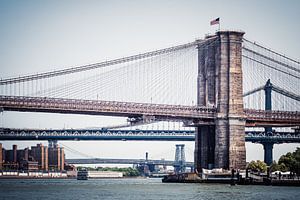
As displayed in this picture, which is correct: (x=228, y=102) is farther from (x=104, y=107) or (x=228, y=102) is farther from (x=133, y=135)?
(x=133, y=135)

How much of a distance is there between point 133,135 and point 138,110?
48.9 metres

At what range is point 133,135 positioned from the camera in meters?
149

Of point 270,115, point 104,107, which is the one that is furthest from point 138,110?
point 270,115

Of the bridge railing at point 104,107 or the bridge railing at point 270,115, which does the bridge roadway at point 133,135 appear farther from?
the bridge railing at point 104,107

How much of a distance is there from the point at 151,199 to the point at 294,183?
2873cm

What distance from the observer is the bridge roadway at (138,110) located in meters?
95.3

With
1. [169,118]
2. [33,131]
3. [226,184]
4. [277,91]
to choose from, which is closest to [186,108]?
[169,118]

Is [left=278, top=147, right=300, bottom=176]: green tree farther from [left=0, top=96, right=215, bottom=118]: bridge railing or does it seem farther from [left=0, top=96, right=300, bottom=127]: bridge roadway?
[left=0, top=96, right=215, bottom=118]: bridge railing

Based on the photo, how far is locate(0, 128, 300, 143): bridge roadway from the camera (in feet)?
461

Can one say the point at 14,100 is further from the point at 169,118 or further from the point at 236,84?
the point at 236,84

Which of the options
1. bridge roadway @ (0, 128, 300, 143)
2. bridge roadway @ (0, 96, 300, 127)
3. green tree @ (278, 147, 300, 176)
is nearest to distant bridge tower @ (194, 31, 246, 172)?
bridge roadway @ (0, 96, 300, 127)

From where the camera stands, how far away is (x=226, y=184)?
98.4 metres

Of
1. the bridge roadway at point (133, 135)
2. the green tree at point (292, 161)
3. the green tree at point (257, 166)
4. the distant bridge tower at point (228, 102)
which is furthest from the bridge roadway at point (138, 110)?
the bridge roadway at point (133, 135)

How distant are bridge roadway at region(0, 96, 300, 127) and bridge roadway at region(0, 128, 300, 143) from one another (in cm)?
2974
